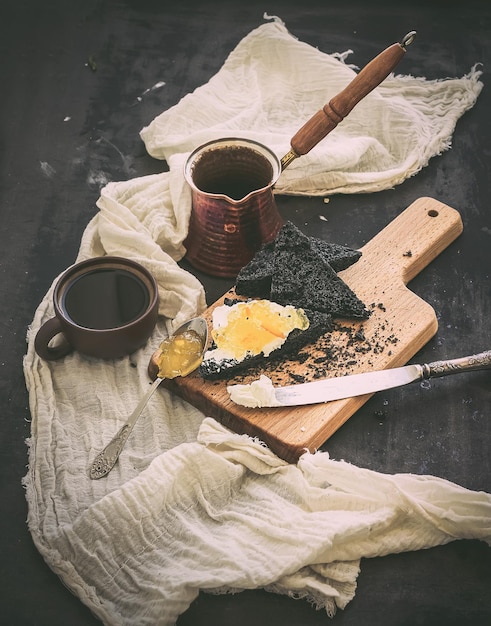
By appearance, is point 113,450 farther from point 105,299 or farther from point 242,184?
point 242,184

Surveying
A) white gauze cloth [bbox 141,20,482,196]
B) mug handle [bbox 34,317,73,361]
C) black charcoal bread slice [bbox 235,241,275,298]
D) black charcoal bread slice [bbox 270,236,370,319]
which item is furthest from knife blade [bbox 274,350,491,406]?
white gauze cloth [bbox 141,20,482,196]

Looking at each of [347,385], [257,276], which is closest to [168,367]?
[257,276]

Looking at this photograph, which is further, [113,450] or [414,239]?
[414,239]

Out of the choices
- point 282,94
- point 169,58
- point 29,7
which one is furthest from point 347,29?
point 29,7

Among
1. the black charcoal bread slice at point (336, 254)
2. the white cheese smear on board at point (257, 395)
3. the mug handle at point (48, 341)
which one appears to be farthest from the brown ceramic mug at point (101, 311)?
the black charcoal bread slice at point (336, 254)

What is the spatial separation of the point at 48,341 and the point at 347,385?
0.72 meters

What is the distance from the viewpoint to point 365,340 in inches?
73.8

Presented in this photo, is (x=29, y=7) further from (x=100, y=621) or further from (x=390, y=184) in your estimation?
(x=100, y=621)

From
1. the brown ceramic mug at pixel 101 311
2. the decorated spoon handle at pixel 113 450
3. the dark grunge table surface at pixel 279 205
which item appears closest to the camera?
the dark grunge table surface at pixel 279 205

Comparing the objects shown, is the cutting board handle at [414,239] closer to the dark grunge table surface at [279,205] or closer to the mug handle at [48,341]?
the dark grunge table surface at [279,205]

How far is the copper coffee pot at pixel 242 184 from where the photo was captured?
6.41ft

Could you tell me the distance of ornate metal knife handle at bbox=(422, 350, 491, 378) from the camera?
5.84ft

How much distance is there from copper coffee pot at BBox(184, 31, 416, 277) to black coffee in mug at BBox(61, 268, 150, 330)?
26 cm

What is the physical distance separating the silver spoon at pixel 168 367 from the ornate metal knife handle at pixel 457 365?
21.0 inches
